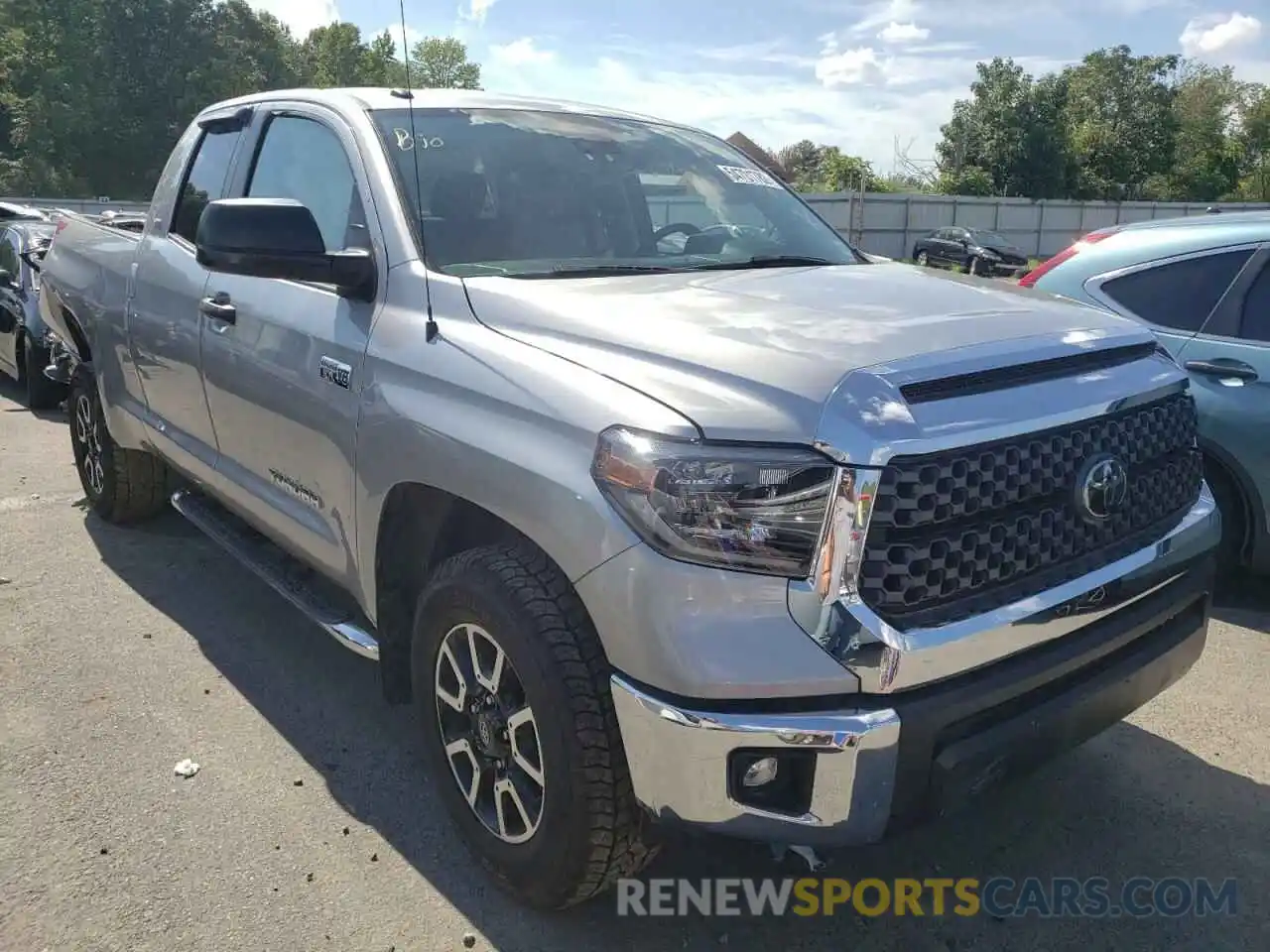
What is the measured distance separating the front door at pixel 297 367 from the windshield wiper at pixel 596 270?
1.67 feet

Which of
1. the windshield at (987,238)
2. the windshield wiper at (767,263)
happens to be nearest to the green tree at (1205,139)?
the windshield at (987,238)

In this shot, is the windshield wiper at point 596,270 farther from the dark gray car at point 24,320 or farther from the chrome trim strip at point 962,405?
the dark gray car at point 24,320

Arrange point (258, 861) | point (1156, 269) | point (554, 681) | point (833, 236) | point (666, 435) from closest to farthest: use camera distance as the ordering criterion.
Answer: point (666, 435) < point (554, 681) < point (258, 861) < point (833, 236) < point (1156, 269)

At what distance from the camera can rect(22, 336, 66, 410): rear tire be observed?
8461 mm

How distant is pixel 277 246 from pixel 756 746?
1850 millimetres

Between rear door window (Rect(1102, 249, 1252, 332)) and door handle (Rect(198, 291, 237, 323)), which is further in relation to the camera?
rear door window (Rect(1102, 249, 1252, 332))

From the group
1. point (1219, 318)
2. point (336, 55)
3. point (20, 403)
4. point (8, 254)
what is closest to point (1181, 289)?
point (1219, 318)

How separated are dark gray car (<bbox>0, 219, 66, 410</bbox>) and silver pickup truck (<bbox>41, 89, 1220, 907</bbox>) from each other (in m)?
5.68

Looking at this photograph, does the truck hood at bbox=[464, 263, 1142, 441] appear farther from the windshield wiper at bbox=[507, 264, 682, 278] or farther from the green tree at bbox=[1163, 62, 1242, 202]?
the green tree at bbox=[1163, 62, 1242, 202]

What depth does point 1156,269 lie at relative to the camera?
488 centimetres

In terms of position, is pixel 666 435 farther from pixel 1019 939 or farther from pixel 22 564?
pixel 22 564

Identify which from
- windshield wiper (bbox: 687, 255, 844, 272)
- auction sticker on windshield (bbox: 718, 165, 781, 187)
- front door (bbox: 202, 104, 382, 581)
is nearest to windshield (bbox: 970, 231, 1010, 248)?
auction sticker on windshield (bbox: 718, 165, 781, 187)

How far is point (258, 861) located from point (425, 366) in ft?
4.68

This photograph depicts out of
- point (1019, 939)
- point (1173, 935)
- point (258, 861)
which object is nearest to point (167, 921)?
point (258, 861)
